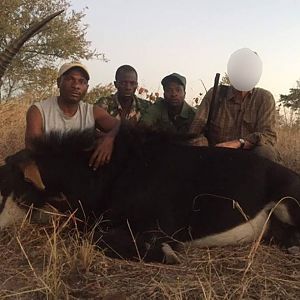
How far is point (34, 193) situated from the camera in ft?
10.1

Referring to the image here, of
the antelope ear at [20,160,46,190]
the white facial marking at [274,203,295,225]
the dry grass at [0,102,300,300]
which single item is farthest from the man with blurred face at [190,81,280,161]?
the antelope ear at [20,160,46,190]

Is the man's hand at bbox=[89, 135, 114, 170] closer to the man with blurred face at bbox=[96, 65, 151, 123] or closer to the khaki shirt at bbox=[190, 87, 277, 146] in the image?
the khaki shirt at bbox=[190, 87, 277, 146]

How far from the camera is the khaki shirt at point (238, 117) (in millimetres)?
4461

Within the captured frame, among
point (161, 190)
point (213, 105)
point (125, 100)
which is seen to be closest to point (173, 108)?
A: point (125, 100)

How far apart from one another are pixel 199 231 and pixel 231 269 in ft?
1.53

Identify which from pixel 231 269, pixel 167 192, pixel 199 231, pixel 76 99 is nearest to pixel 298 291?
pixel 231 269

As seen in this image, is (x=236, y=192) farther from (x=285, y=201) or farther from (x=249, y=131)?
(x=249, y=131)

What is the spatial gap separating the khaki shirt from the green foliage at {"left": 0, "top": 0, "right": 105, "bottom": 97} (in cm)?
975

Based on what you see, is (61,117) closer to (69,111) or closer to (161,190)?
(69,111)

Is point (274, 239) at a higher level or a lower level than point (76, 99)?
lower

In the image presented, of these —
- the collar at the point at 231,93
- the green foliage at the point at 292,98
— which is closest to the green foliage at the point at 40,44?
the green foliage at the point at 292,98

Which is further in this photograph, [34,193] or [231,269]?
[34,193]

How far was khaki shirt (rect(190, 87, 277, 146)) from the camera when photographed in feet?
14.6

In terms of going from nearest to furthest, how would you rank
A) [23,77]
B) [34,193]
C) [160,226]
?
1. [160,226]
2. [34,193]
3. [23,77]
